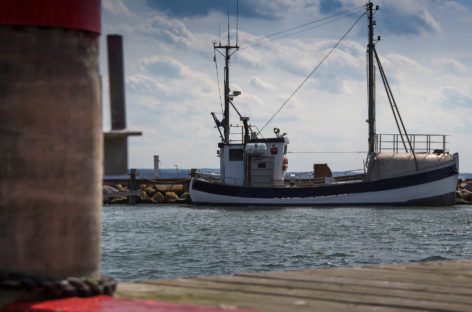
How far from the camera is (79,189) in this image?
263cm

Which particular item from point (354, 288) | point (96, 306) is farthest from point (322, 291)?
point (96, 306)

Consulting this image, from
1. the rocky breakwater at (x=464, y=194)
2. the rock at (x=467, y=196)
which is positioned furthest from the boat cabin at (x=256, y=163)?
the rock at (x=467, y=196)

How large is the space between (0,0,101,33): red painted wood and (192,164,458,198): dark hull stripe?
28935 mm

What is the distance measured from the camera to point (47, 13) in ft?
8.28

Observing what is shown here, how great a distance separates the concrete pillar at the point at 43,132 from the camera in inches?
98.9

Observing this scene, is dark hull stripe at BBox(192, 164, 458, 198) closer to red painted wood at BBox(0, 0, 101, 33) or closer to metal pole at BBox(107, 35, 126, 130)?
metal pole at BBox(107, 35, 126, 130)

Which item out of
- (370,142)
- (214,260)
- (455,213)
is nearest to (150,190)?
(370,142)

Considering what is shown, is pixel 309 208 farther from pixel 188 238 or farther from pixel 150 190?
pixel 188 238

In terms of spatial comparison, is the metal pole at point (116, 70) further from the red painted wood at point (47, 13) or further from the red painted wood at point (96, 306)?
the red painted wood at point (96, 306)

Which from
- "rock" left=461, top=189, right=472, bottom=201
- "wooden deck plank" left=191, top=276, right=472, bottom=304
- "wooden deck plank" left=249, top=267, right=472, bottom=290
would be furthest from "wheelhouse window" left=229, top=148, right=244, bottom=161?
"wooden deck plank" left=191, top=276, right=472, bottom=304

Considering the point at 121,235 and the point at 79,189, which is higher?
the point at 79,189

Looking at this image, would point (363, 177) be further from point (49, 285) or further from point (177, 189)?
point (49, 285)

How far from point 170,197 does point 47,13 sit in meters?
33.3

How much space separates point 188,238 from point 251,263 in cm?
557
